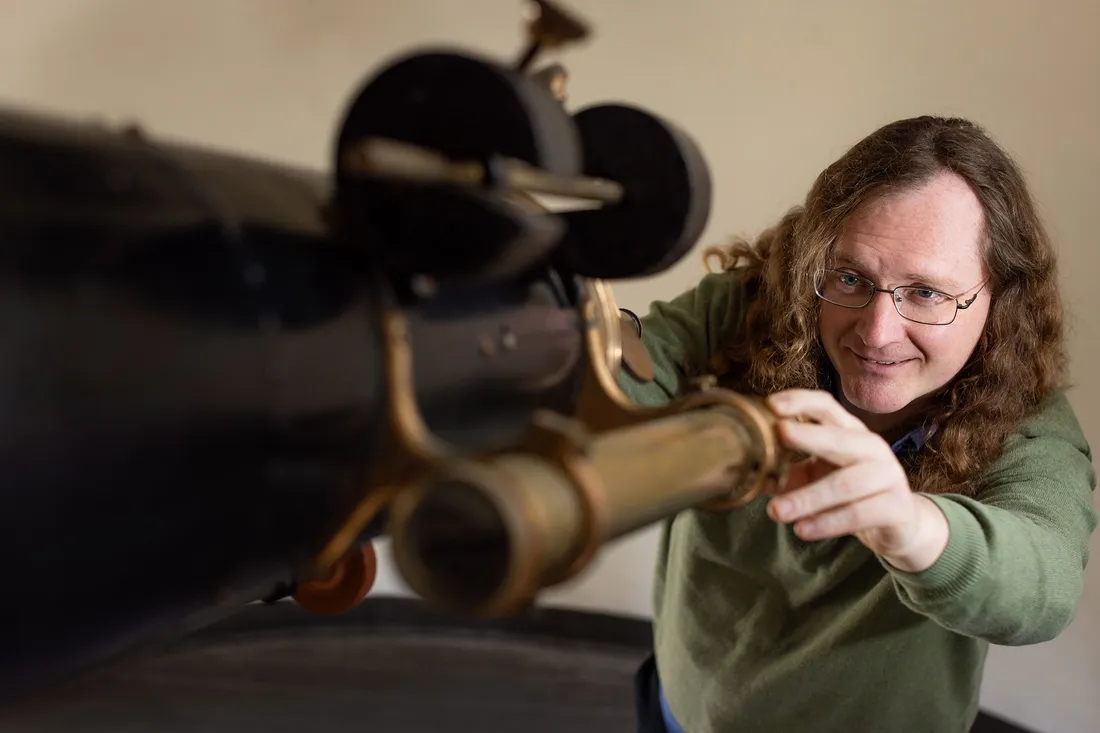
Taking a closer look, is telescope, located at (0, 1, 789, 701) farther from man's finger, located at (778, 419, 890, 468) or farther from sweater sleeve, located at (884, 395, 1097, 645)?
sweater sleeve, located at (884, 395, 1097, 645)

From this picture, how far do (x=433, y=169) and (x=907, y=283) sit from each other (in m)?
0.57

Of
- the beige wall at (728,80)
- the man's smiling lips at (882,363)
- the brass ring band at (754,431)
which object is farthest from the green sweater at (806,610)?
the beige wall at (728,80)

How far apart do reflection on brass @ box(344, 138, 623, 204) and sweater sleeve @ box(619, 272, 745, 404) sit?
0.42m

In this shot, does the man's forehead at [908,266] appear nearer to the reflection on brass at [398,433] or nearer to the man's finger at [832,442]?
the man's finger at [832,442]

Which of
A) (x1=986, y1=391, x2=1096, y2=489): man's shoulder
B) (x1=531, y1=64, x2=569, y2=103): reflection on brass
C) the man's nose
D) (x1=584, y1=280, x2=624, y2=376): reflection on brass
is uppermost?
(x1=531, y1=64, x2=569, y2=103): reflection on brass

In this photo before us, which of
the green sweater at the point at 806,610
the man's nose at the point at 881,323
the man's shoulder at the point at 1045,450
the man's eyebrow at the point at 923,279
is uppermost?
the man's eyebrow at the point at 923,279

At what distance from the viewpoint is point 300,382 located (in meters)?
0.32

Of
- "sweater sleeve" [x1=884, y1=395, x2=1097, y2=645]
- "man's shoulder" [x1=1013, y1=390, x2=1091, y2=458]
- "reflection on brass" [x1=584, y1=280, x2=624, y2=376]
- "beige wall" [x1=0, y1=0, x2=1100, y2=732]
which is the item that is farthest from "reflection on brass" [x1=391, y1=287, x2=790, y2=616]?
"beige wall" [x1=0, y1=0, x2=1100, y2=732]

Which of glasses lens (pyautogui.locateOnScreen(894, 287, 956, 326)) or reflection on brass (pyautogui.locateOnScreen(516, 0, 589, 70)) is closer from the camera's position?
reflection on brass (pyautogui.locateOnScreen(516, 0, 589, 70))

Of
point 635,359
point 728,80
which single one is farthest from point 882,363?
point 728,80

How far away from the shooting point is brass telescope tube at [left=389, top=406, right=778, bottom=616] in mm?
296

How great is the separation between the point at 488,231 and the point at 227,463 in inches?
4.9

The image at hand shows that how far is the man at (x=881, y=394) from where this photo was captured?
780 millimetres

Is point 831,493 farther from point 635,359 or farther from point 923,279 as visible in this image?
point 923,279
